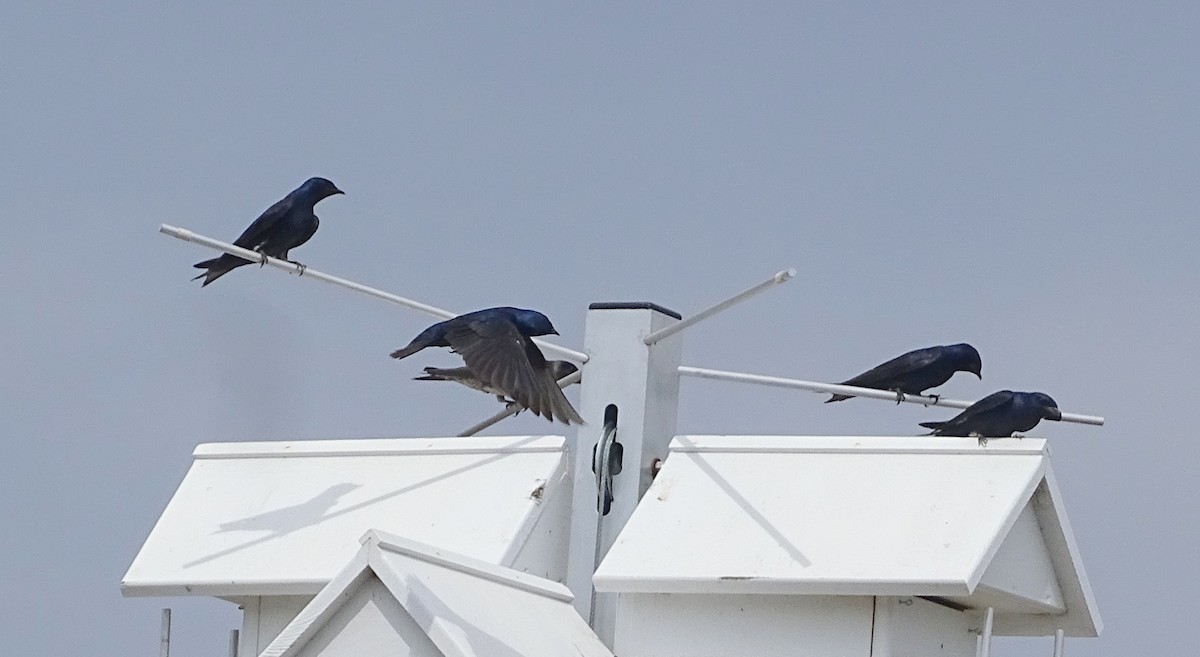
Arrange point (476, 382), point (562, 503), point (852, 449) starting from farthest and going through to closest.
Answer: point (476, 382)
point (562, 503)
point (852, 449)

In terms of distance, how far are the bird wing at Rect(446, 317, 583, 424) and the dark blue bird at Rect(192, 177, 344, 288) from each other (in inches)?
50.4

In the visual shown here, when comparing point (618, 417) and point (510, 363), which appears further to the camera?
point (510, 363)

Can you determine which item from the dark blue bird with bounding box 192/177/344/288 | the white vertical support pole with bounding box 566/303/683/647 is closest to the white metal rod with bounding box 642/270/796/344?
the white vertical support pole with bounding box 566/303/683/647

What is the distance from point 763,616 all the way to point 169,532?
235 centimetres

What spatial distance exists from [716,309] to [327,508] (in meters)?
1.58

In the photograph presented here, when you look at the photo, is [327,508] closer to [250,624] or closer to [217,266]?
[250,624]

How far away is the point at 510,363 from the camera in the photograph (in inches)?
328

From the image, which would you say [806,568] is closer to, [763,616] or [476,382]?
[763,616]

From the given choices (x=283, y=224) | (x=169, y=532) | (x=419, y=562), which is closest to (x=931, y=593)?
(x=419, y=562)

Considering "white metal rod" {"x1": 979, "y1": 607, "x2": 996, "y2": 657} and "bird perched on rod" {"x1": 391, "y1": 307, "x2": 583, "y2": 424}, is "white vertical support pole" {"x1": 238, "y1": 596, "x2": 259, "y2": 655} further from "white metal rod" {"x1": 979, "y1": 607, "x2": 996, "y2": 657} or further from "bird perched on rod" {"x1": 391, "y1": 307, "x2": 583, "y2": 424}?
"white metal rod" {"x1": 979, "y1": 607, "x2": 996, "y2": 657}

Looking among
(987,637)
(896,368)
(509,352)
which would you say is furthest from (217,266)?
(987,637)

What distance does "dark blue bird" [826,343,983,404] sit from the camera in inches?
349

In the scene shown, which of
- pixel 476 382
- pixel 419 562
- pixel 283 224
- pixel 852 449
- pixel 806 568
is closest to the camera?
pixel 419 562

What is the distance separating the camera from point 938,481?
6.97 meters
